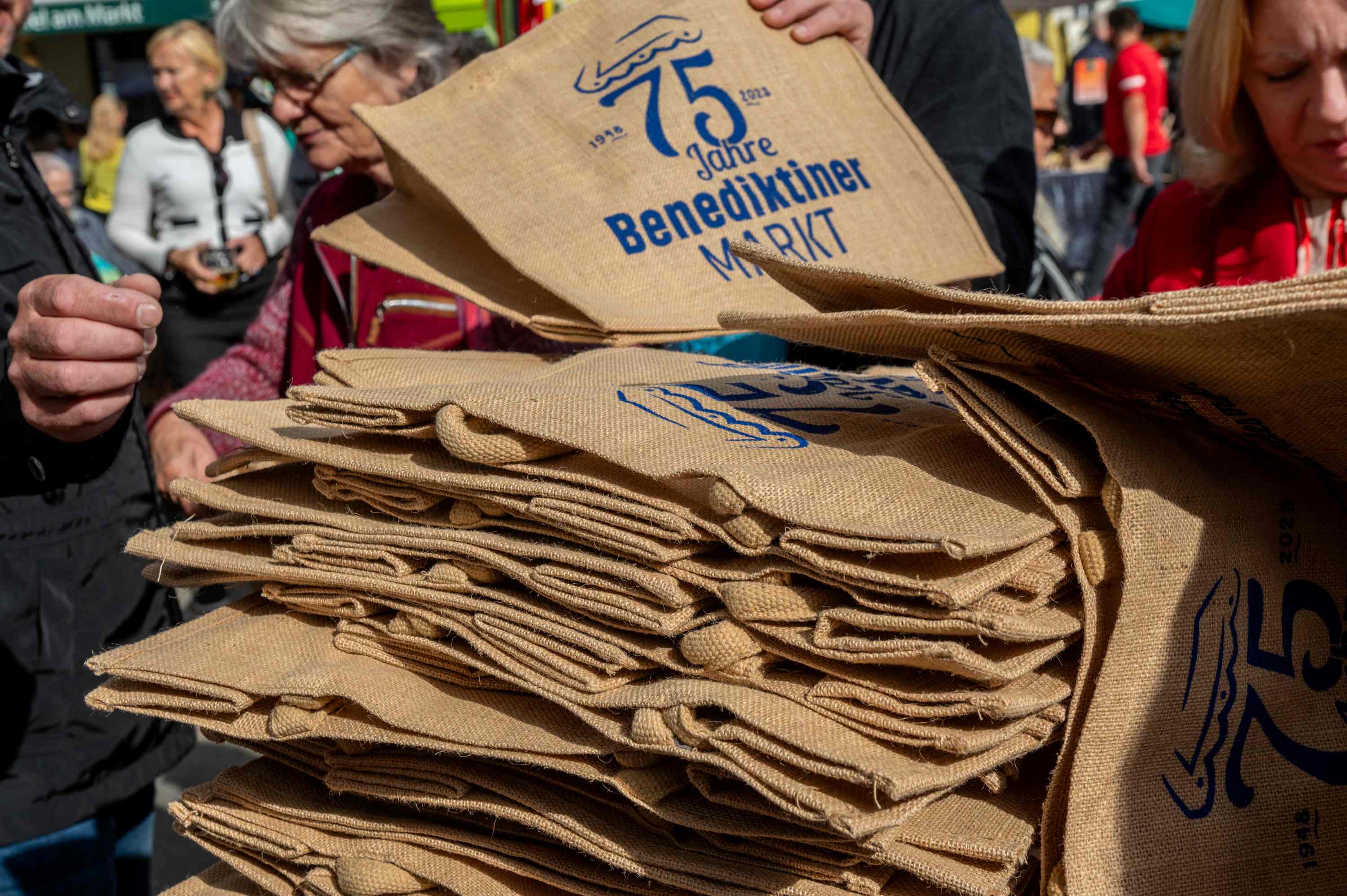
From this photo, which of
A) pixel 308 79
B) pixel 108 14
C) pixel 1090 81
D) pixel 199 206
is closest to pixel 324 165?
pixel 308 79

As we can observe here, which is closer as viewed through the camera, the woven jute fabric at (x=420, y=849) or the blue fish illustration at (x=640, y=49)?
the woven jute fabric at (x=420, y=849)

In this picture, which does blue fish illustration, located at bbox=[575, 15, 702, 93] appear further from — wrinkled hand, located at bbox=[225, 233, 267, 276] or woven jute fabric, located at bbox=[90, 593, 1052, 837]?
wrinkled hand, located at bbox=[225, 233, 267, 276]

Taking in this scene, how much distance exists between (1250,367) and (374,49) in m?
1.67

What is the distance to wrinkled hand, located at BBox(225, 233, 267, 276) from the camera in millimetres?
4621

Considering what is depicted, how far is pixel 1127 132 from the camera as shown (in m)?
7.31

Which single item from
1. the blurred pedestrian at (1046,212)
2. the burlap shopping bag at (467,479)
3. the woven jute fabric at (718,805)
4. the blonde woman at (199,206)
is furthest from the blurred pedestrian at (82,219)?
the woven jute fabric at (718,805)

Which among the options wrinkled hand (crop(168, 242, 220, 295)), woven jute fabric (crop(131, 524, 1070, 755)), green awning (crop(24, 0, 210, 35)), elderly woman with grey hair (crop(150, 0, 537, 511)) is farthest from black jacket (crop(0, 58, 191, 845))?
green awning (crop(24, 0, 210, 35))

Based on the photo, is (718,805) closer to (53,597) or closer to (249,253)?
(53,597)

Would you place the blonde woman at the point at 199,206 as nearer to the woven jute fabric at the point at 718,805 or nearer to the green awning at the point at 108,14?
the woven jute fabric at the point at 718,805

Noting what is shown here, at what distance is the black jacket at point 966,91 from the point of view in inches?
67.1

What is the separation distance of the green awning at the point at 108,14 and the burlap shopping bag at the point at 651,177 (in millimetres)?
12202

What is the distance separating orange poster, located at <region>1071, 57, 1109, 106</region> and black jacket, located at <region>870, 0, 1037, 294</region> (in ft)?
27.6

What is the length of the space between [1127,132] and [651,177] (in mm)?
6740

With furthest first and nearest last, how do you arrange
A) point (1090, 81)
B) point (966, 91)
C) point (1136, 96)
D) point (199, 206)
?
point (1090, 81) < point (1136, 96) < point (199, 206) < point (966, 91)
